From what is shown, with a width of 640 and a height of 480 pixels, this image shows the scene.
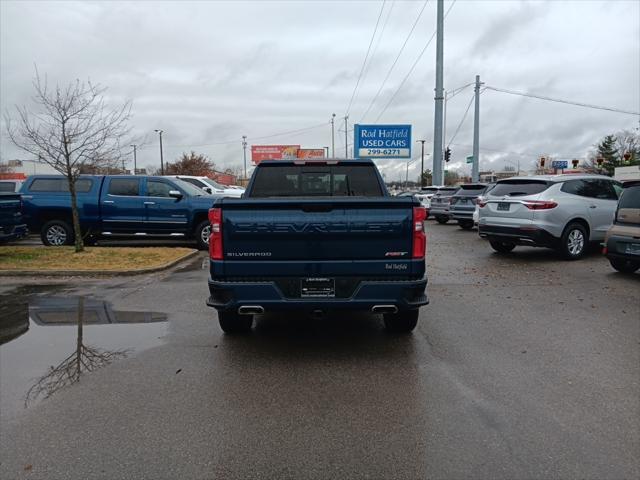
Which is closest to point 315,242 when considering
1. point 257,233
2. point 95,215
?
point 257,233

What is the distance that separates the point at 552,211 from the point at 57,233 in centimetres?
1187

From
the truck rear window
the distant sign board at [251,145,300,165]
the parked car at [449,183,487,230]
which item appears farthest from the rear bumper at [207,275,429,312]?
the distant sign board at [251,145,300,165]

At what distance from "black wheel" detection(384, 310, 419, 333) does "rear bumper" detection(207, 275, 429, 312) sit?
2.69 feet

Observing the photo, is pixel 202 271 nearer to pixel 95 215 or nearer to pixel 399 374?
pixel 95 215

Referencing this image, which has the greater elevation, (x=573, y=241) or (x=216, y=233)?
(x=216, y=233)

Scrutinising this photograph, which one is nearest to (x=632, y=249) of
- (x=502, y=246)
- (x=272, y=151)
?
(x=502, y=246)

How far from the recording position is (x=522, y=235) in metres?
10.3

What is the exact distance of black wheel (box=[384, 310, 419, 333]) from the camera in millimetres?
5340

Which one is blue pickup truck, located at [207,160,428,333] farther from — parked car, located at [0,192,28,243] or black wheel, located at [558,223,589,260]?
parked car, located at [0,192,28,243]

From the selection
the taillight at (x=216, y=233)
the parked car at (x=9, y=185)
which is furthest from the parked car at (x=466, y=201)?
the parked car at (x=9, y=185)

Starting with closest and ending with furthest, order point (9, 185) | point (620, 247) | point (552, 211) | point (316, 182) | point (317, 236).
Answer: point (317, 236) → point (316, 182) → point (620, 247) → point (552, 211) → point (9, 185)

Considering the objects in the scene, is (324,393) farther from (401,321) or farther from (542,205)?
(542,205)

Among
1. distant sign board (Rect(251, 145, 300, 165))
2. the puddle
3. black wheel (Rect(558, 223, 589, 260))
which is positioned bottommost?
the puddle

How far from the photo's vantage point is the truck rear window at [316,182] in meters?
5.96
